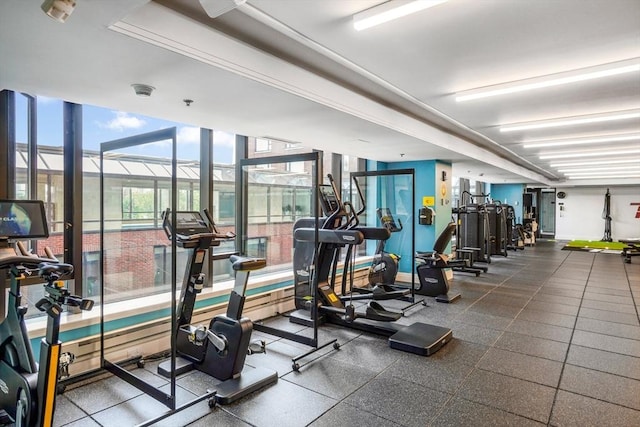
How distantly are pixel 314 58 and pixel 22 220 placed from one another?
98.2 inches

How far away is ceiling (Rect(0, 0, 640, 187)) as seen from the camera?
7.53 feet

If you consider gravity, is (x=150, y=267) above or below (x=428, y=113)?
below

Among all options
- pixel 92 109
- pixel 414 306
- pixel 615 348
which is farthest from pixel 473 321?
pixel 92 109

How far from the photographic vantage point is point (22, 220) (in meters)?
2.55

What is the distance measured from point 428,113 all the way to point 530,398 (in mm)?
3499

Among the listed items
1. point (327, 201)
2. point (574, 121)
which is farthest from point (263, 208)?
point (574, 121)

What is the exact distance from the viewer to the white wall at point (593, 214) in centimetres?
1620

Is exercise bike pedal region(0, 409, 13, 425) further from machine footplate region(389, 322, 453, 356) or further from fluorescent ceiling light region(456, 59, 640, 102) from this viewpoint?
fluorescent ceiling light region(456, 59, 640, 102)

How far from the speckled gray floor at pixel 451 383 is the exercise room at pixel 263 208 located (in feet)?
0.08

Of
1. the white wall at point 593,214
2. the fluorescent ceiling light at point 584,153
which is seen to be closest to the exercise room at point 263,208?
the fluorescent ceiling light at point 584,153

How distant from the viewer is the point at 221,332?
3.29 meters

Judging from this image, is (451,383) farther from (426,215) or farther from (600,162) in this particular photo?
(600,162)

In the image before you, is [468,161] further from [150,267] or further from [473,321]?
[150,267]

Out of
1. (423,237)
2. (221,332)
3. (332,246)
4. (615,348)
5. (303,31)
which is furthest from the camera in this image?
(423,237)
